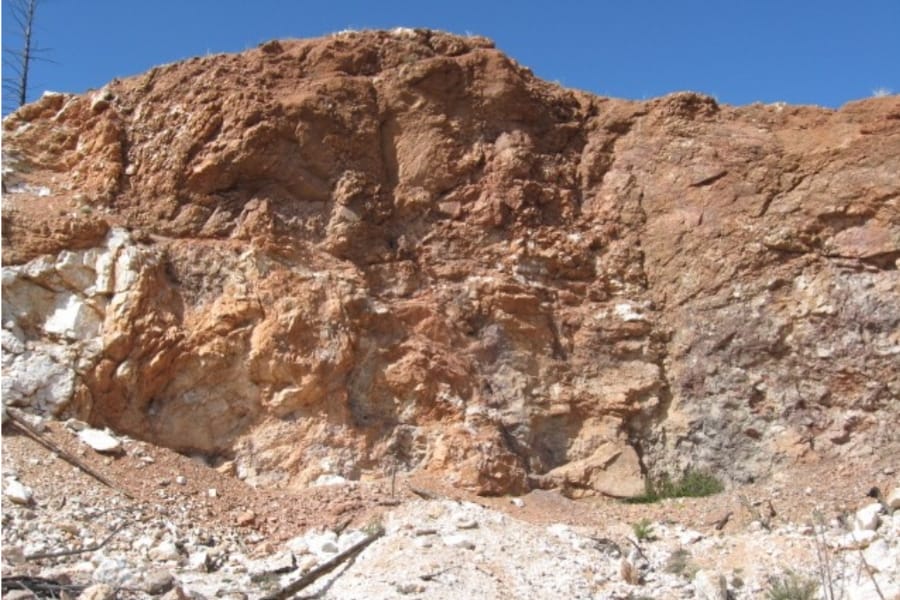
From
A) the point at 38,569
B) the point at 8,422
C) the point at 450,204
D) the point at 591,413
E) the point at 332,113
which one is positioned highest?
the point at 332,113

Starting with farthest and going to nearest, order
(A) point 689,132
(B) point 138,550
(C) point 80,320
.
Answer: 1. (A) point 689,132
2. (C) point 80,320
3. (B) point 138,550

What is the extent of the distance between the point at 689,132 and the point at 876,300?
321cm

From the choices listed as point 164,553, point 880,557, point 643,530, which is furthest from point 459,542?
point 880,557

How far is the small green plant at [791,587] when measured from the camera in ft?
21.9

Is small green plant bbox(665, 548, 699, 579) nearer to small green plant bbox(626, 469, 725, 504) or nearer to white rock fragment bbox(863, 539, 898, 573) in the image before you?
white rock fragment bbox(863, 539, 898, 573)

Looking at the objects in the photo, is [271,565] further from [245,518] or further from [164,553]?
[245,518]

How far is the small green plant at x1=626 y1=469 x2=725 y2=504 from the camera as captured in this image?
10133 mm

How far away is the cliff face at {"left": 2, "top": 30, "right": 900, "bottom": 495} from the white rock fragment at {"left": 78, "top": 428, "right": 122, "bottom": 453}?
0.42 meters

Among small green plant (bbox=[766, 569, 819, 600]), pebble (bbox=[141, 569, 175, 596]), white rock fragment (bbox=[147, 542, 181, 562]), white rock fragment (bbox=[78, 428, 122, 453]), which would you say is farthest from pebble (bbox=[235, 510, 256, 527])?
small green plant (bbox=[766, 569, 819, 600])

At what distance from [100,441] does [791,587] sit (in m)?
6.07

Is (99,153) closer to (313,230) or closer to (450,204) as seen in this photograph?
(313,230)

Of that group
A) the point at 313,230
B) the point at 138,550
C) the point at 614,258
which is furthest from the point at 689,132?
the point at 138,550

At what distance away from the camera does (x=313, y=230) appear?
428 inches

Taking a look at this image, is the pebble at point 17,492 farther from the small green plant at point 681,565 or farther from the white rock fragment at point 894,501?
the white rock fragment at point 894,501
